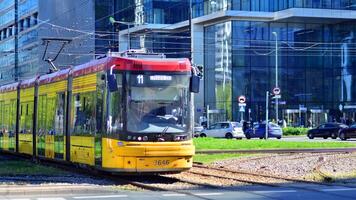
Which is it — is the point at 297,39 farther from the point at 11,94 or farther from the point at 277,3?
the point at 11,94

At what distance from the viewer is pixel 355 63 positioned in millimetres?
71875

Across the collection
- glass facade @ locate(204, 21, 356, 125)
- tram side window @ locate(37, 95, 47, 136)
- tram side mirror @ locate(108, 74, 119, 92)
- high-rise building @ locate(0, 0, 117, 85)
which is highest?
high-rise building @ locate(0, 0, 117, 85)

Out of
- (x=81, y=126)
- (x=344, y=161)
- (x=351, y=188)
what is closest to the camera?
(x=351, y=188)

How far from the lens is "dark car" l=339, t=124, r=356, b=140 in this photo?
52.0 meters

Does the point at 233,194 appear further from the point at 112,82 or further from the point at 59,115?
the point at 59,115

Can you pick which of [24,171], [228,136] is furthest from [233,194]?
[228,136]

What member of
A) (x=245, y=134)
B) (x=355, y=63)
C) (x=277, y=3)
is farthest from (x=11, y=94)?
(x=355, y=63)

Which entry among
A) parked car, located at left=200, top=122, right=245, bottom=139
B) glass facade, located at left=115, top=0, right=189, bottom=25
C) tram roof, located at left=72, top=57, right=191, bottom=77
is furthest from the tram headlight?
glass facade, located at left=115, top=0, right=189, bottom=25

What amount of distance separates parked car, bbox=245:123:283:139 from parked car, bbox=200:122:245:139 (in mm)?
1883

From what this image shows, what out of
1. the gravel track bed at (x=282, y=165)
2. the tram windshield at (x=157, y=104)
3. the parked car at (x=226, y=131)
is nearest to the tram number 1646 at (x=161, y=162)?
the tram windshield at (x=157, y=104)

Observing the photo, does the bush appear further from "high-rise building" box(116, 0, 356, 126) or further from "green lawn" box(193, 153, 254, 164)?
"green lawn" box(193, 153, 254, 164)

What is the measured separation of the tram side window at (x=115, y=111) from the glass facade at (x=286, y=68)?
51.8 metres

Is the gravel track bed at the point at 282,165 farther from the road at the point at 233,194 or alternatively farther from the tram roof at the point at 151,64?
the tram roof at the point at 151,64

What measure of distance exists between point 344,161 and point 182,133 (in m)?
9.30
